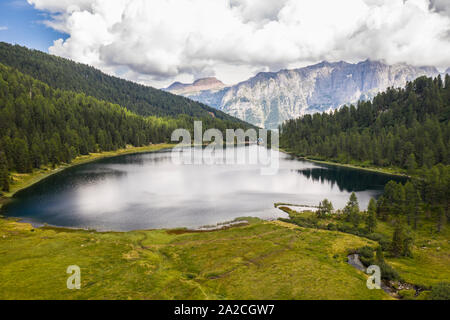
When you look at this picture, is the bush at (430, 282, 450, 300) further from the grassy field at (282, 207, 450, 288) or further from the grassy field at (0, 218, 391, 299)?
the grassy field at (0, 218, 391, 299)

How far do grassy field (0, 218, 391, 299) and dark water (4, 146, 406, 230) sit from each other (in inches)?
461

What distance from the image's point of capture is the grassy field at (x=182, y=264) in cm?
3712

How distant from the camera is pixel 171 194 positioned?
346 ft

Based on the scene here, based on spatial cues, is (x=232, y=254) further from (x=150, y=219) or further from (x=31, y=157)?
(x=31, y=157)

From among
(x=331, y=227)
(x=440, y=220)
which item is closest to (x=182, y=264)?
(x=331, y=227)

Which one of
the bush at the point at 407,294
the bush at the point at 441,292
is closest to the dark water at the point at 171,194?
the bush at the point at 407,294

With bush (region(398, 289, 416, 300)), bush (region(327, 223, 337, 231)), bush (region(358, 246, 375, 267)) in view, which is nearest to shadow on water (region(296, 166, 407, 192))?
bush (region(327, 223, 337, 231))

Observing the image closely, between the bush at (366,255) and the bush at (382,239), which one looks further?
the bush at (382,239)

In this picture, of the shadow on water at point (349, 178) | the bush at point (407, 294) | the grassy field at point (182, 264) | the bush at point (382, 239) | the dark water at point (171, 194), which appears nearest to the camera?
the grassy field at point (182, 264)

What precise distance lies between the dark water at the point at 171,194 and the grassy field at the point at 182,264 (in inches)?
461

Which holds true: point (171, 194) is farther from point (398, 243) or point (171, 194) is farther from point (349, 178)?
point (349, 178)

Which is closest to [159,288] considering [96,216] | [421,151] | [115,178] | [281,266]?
[281,266]

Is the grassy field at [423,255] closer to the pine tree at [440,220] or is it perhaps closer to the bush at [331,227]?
the pine tree at [440,220]
